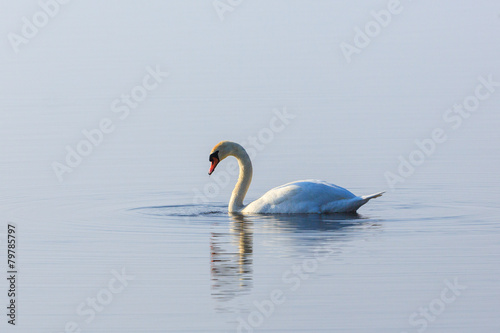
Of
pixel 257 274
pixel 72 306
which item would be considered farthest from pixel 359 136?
pixel 72 306

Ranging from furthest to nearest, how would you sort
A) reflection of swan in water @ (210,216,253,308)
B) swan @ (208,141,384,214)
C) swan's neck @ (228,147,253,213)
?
swan's neck @ (228,147,253,213) → swan @ (208,141,384,214) → reflection of swan in water @ (210,216,253,308)

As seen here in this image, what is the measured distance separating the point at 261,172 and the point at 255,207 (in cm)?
326

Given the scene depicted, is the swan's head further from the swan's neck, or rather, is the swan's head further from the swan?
the swan

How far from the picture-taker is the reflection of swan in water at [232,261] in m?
11.8

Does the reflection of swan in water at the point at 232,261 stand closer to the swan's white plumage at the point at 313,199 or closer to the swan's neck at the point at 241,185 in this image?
the swan's white plumage at the point at 313,199

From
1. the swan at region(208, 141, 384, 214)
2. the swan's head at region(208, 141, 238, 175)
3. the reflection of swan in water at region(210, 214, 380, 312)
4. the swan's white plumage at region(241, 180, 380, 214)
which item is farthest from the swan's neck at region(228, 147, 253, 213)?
the swan's white plumage at region(241, 180, 380, 214)

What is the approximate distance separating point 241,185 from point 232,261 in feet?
14.7

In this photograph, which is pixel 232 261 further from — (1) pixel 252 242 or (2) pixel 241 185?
(2) pixel 241 185

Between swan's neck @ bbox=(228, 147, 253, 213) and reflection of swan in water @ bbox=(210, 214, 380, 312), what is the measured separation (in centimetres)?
46

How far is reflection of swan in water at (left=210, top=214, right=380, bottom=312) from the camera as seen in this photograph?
11.8 metres

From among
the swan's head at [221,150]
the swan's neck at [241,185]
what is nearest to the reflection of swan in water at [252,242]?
the swan's neck at [241,185]

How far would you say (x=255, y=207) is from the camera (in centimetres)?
1666

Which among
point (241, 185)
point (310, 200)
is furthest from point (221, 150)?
point (310, 200)

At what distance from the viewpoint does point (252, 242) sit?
1418 cm
